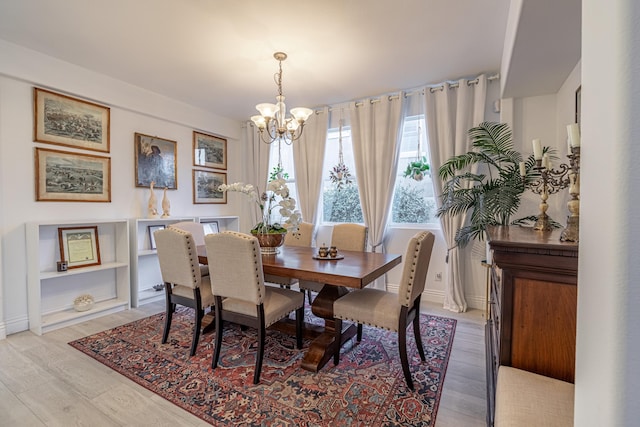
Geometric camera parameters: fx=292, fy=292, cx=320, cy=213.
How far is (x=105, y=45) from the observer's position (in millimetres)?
2619

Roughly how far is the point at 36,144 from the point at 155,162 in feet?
3.85

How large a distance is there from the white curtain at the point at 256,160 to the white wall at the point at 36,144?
1143mm

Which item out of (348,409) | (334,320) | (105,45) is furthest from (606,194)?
(105,45)

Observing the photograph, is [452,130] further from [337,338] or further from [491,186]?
[337,338]

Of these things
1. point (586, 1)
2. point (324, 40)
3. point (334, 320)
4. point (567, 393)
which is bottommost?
point (334, 320)

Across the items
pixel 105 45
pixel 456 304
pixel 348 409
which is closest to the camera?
pixel 348 409

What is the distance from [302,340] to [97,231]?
265cm

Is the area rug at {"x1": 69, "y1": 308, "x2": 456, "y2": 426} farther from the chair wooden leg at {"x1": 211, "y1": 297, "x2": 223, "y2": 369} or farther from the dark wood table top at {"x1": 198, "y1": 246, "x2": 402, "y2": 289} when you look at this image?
the dark wood table top at {"x1": 198, "y1": 246, "x2": 402, "y2": 289}

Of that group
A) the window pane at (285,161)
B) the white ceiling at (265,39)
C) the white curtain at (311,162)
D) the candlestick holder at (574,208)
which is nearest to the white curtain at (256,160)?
the window pane at (285,161)

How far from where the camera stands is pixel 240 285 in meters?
1.94

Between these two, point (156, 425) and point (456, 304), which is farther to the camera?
point (456, 304)

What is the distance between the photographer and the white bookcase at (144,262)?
11.1ft

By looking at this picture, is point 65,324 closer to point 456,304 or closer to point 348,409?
point 348,409

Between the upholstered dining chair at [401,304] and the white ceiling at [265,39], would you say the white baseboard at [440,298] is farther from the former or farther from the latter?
the white ceiling at [265,39]
